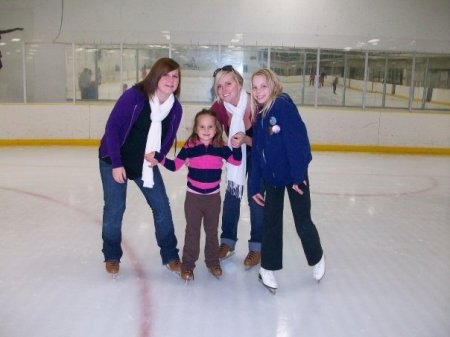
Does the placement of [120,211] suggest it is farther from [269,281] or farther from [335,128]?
[335,128]

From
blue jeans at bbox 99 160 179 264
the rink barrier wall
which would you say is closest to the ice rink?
blue jeans at bbox 99 160 179 264

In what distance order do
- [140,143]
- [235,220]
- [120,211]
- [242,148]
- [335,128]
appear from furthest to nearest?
[335,128] < [235,220] < [242,148] < [120,211] < [140,143]

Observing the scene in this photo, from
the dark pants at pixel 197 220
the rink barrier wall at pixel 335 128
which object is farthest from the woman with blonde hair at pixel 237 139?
the rink barrier wall at pixel 335 128

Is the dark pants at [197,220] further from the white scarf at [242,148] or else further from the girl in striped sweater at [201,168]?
the white scarf at [242,148]

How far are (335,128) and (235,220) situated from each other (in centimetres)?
518

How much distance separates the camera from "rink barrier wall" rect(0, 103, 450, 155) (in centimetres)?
734

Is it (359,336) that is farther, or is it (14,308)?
(14,308)


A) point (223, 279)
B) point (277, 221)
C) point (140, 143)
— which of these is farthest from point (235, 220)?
point (140, 143)

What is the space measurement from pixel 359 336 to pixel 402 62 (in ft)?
23.1

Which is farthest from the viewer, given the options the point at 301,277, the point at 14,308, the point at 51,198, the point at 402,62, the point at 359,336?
the point at 402,62

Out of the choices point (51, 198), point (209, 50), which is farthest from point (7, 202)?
point (209, 50)

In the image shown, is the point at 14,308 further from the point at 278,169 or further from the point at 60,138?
the point at 60,138

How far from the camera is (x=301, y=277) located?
8.21 feet

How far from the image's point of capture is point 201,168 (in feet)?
7.43
